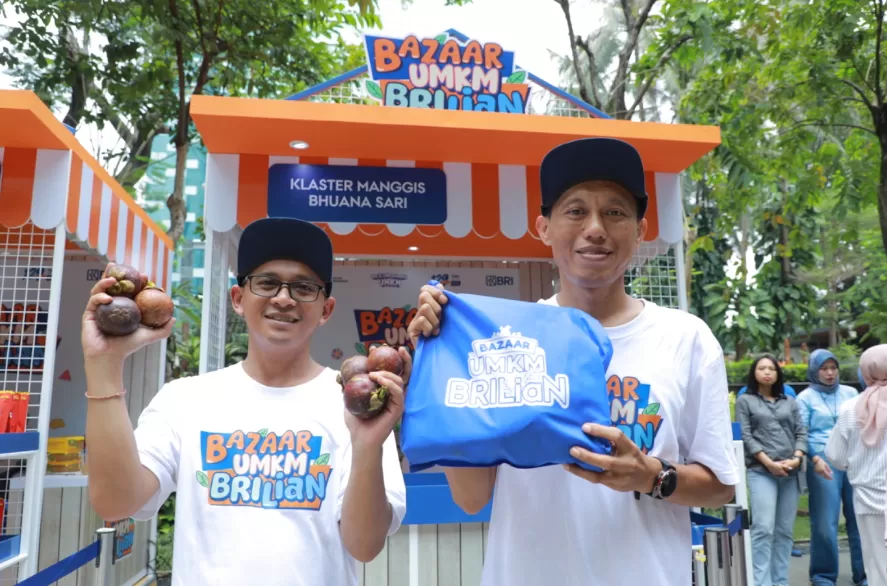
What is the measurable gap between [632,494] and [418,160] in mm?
4630

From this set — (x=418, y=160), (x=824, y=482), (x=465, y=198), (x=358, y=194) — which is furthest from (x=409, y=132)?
(x=824, y=482)

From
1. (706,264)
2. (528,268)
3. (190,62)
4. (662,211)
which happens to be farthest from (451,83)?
(706,264)

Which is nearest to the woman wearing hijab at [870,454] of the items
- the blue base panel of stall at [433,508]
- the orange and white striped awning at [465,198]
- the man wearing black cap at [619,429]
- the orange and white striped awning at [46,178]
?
the orange and white striped awning at [465,198]

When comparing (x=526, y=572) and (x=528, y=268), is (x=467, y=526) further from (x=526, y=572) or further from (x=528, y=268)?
(x=528, y=268)

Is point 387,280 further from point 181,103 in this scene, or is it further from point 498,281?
point 181,103

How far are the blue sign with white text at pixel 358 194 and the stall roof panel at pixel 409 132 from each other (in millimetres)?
141

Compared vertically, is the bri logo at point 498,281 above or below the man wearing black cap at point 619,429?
above

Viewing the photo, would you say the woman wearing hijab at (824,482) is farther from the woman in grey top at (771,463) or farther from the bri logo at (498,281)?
the bri logo at (498,281)

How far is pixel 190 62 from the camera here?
1055 cm

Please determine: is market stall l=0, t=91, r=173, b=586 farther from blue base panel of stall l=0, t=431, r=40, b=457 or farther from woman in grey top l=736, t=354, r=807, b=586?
woman in grey top l=736, t=354, r=807, b=586

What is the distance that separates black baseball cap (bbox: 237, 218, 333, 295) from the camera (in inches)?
77.4

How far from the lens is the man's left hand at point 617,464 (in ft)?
4.44

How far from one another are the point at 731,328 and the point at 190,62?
18.8 m

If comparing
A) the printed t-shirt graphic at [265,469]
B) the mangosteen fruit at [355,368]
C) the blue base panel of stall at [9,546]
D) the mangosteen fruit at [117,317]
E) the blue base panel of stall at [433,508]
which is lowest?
the blue base panel of stall at [9,546]
